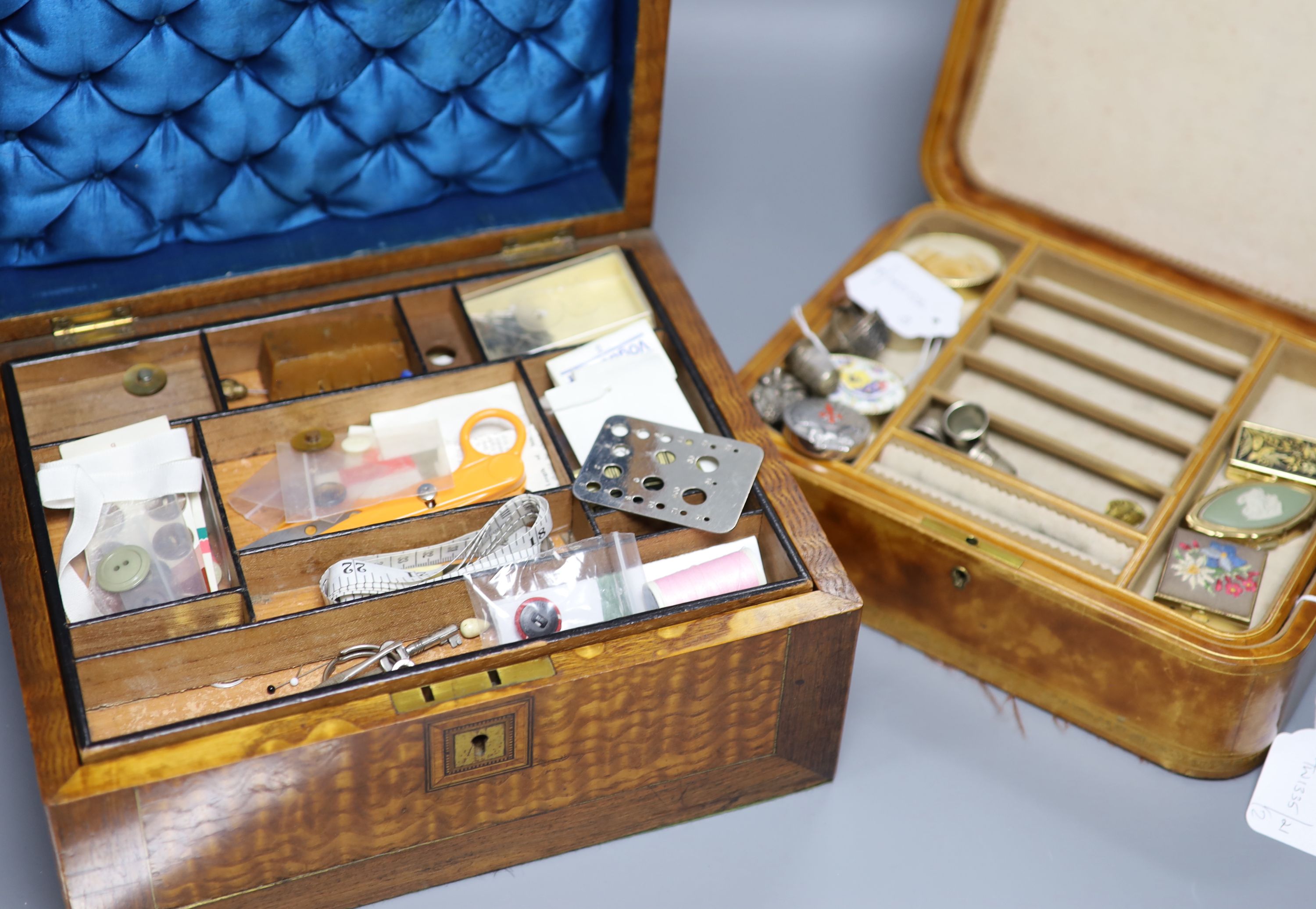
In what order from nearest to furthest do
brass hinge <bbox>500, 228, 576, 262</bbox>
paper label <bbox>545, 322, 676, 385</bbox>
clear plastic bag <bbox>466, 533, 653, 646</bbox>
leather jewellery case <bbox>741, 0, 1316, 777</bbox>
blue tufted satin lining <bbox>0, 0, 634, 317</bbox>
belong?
clear plastic bag <bbox>466, 533, 653, 646</bbox> → blue tufted satin lining <bbox>0, 0, 634, 317</bbox> → leather jewellery case <bbox>741, 0, 1316, 777</bbox> → paper label <bbox>545, 322, 676, 385</bbox> → brass hinge <bbox>500, 228, 576, 262</bbox>

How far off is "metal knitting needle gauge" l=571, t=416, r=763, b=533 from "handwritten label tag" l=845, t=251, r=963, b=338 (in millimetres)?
738

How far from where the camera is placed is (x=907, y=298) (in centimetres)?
299

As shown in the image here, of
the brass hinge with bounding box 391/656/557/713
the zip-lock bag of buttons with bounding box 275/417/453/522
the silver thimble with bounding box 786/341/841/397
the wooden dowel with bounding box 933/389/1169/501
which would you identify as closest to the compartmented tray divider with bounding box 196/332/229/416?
the zip-lock bag of buttons with bounding box 275/417/453/522

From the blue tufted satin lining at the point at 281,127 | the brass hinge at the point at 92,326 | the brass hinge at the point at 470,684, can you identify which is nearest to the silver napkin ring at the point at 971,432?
the blue tufted satin lining at the point at 281,127

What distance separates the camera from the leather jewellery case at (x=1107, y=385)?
245 cm

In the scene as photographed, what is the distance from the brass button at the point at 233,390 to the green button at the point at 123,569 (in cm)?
39

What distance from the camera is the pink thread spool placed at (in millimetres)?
2225

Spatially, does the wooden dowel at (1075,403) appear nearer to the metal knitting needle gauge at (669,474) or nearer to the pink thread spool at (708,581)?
the metal knitting needle gauge at (669,474)

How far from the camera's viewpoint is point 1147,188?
3.07 meters

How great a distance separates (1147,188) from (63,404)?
88.5 inches

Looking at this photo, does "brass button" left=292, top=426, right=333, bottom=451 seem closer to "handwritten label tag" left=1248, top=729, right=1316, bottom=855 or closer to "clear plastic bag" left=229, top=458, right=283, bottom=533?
"clear plastic bag" left=229, top=458, right=283, bottom=533

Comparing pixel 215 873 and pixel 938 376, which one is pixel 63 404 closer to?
pixel 215 873

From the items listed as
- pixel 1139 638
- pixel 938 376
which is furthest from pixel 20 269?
pixel 1139 638

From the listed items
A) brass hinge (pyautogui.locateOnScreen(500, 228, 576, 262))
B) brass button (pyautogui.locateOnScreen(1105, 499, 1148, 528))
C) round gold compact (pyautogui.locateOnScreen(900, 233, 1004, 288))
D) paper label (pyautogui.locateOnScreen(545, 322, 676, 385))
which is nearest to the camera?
paper label (pyautogui.locateOnScreen(545, 322, 676, 385))
